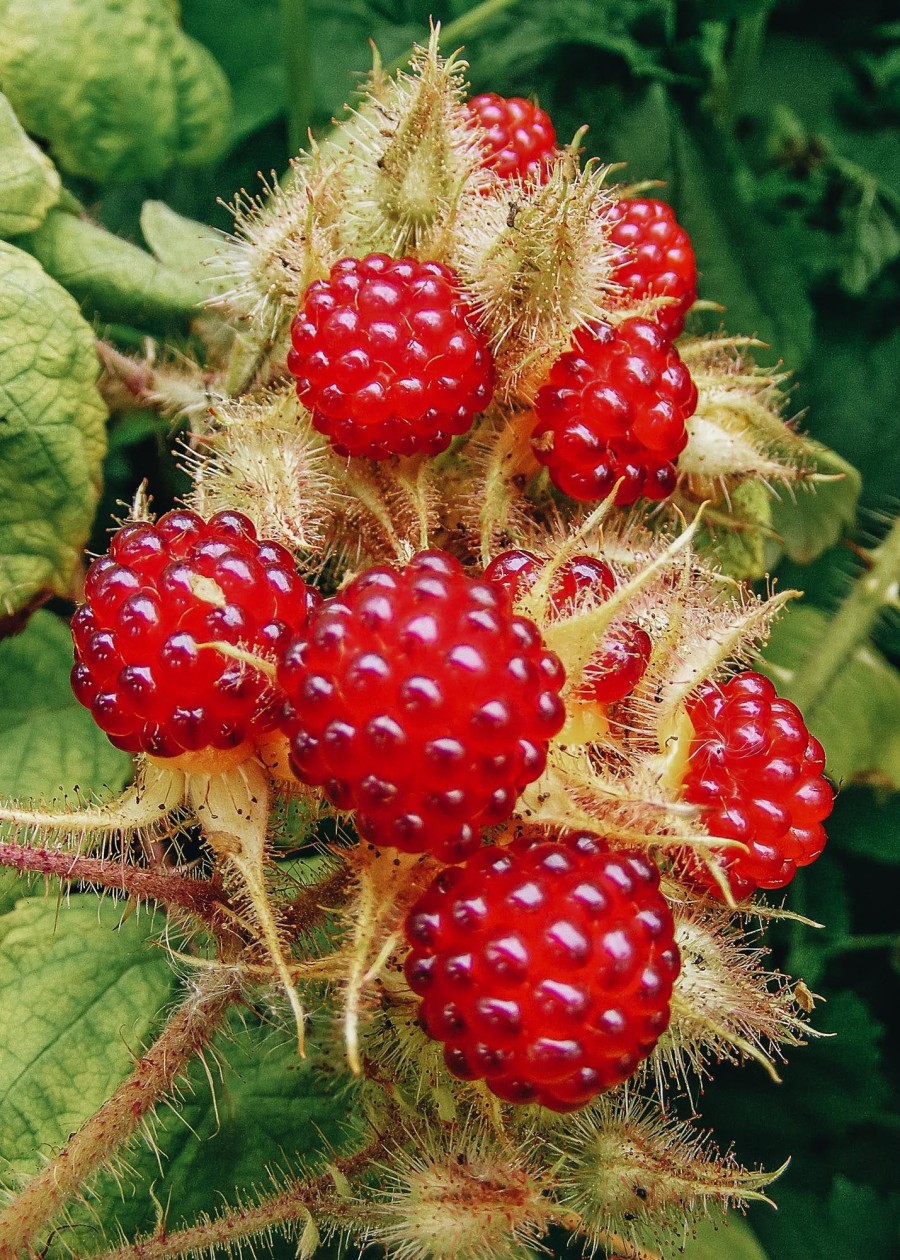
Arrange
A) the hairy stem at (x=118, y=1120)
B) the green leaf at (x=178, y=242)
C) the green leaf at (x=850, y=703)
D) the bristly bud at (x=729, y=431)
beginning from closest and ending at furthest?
the hairy stem at (x=118, y=1120) → the bristly bud at (x=729, y=431) → the green leaf at (x=178, y=242) → the green leaf at (x=850, y=703)

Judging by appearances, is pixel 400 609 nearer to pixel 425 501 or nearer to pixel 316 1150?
pixel 425 501

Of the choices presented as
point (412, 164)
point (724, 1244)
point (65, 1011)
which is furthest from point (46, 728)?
point (724, 1244)

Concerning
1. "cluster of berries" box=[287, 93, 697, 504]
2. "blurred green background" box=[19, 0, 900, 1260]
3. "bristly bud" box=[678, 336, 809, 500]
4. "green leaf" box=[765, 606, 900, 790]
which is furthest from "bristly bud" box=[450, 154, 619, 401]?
"green leaf" box=[765, 606, 900, 790]

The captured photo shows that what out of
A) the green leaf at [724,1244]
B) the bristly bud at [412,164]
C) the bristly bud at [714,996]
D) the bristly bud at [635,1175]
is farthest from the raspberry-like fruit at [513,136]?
the green leaf at [724,1244]

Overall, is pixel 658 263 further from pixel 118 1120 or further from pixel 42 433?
pixel 118 1120

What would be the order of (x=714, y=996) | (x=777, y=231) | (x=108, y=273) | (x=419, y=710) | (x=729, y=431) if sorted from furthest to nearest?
(x=777, y=231) < (x=108, y=273) < (x=729, y=431) < (x=714, y=996) < (x=419, y=710)

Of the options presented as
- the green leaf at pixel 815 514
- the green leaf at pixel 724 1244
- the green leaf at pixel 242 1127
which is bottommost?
the green leaf at pixel 724 1244

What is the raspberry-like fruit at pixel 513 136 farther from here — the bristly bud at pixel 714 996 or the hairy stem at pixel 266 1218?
the hairy stem at pixel 266 1218
